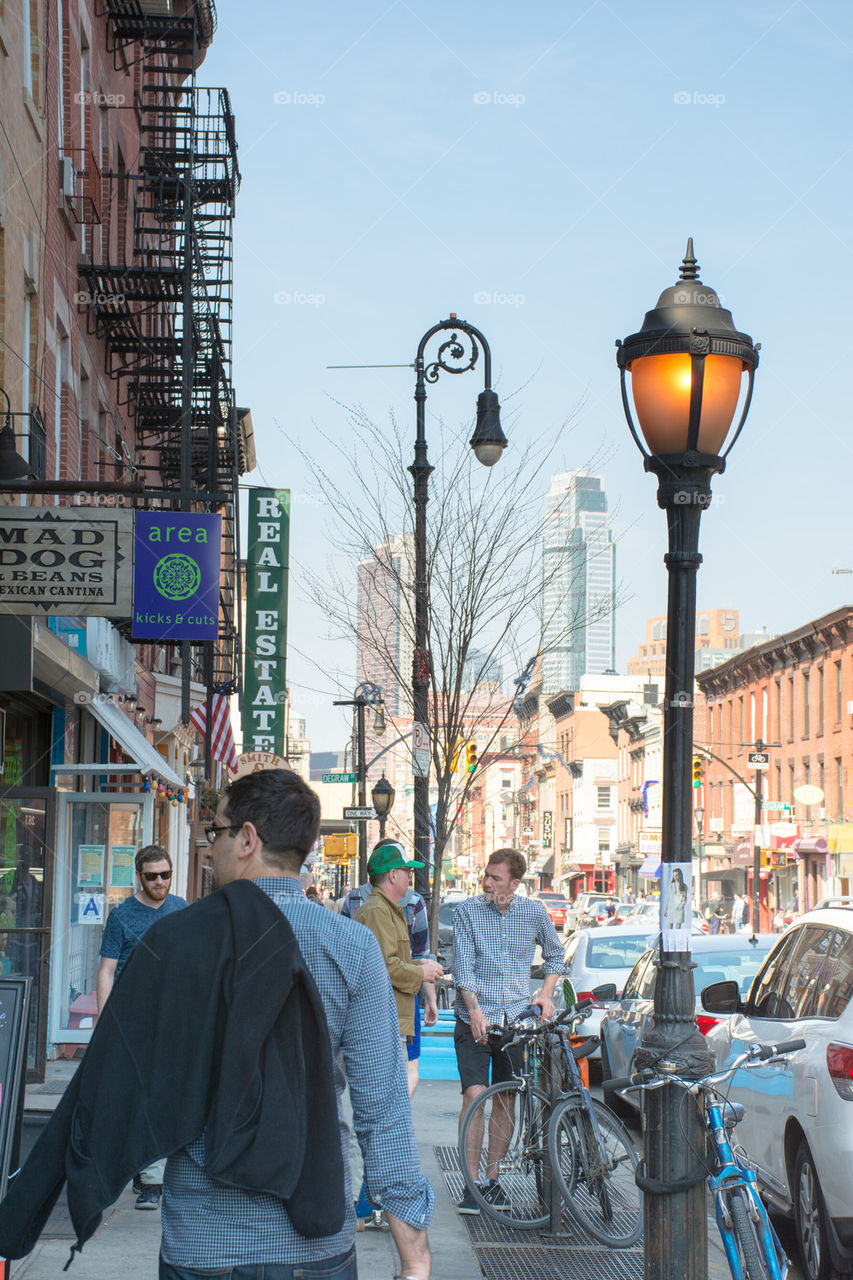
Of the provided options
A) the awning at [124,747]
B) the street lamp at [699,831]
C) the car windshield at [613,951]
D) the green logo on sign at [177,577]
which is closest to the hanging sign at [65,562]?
the green logo on sign at [177,577]

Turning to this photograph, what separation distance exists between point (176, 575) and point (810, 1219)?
8.55 m

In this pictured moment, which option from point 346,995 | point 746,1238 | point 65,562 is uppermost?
point 65,562

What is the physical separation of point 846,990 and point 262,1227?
14.5ft

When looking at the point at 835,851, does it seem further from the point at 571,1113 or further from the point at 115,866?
the point at 571,1113

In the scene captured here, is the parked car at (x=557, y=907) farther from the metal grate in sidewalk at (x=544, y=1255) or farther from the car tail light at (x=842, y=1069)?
the car tail light at (x=842, y=1069)

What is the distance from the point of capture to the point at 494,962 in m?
8.66

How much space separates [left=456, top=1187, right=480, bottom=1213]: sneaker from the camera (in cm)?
834

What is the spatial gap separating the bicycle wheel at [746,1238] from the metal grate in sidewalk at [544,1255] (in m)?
2.05

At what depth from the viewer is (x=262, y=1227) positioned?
300 cm

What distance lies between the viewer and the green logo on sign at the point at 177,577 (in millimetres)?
13500

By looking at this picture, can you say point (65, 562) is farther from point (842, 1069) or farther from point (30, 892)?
point (842, 1069)

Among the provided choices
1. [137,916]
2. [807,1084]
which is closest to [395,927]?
[137,916]

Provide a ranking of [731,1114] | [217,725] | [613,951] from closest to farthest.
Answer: [731,1114] < [613,951] < [217,725]

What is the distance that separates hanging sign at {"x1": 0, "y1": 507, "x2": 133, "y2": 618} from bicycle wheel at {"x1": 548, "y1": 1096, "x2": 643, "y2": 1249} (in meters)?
4.40
